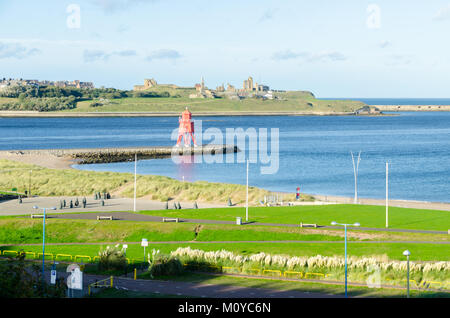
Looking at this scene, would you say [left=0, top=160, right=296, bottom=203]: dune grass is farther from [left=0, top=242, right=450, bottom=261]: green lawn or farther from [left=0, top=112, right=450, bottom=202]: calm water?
[left=0, top=242, right=450, bottom=261]: green lawn

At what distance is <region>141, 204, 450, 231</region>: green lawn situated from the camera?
4391cm

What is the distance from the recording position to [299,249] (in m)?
37.4

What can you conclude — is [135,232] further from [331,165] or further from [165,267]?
[331,165]

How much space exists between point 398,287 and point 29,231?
81.7 feet

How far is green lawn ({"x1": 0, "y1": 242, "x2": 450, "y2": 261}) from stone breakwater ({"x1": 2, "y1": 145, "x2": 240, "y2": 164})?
61.3m

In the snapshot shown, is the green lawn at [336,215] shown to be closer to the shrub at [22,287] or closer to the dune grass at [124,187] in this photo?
the dune grass at [124,187]

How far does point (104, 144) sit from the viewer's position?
13625cm

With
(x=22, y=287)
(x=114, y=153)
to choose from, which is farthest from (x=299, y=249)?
(x=114, y=153)


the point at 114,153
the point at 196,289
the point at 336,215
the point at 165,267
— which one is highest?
the point at 114,153

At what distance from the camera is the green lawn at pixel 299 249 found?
117 feet

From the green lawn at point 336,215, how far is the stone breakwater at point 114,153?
179 feet

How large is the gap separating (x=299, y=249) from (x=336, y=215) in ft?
34.2

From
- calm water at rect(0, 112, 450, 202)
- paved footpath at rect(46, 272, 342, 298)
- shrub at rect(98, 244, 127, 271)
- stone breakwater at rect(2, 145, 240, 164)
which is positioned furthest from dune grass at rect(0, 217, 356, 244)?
stone breakwater at rect(2, 145, 240, 164)
